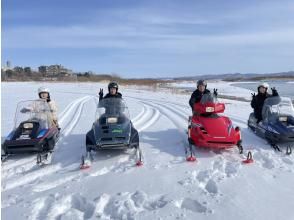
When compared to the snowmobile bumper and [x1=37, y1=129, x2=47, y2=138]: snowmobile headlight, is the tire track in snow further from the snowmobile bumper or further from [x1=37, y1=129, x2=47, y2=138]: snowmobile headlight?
the snowmobile bumper

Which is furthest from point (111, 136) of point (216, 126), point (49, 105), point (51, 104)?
point (51, 104)

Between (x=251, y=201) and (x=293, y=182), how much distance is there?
1.33 meters

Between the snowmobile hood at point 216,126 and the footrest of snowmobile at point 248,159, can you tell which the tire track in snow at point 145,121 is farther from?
the footrest of snowmobile at point 248,159

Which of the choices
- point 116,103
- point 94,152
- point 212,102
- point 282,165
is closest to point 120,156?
point 94,152

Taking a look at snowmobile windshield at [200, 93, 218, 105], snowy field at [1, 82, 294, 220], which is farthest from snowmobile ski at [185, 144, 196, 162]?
snowmobile windshield at [200, 93, 218, 105]

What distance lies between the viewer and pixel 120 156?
873 cm

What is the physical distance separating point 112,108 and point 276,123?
13.9 ft

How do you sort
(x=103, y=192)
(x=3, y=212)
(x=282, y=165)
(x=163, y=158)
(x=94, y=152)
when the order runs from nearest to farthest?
(x=3, y=212)
(x=103, y=192)
(x=282, y=165)
(x=163, y=158)
(x=94, y=152)

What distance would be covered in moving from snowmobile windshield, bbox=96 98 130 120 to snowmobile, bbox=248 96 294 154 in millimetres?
3655

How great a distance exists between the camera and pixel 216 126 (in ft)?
29.9

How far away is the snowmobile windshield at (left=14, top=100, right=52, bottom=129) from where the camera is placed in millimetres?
10164

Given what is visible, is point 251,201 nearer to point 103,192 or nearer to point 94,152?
point 103,192

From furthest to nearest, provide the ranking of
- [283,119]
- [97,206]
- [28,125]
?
[283,119]
[28,125]
[97,206]

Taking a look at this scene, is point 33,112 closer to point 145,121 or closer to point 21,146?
point 21,146
